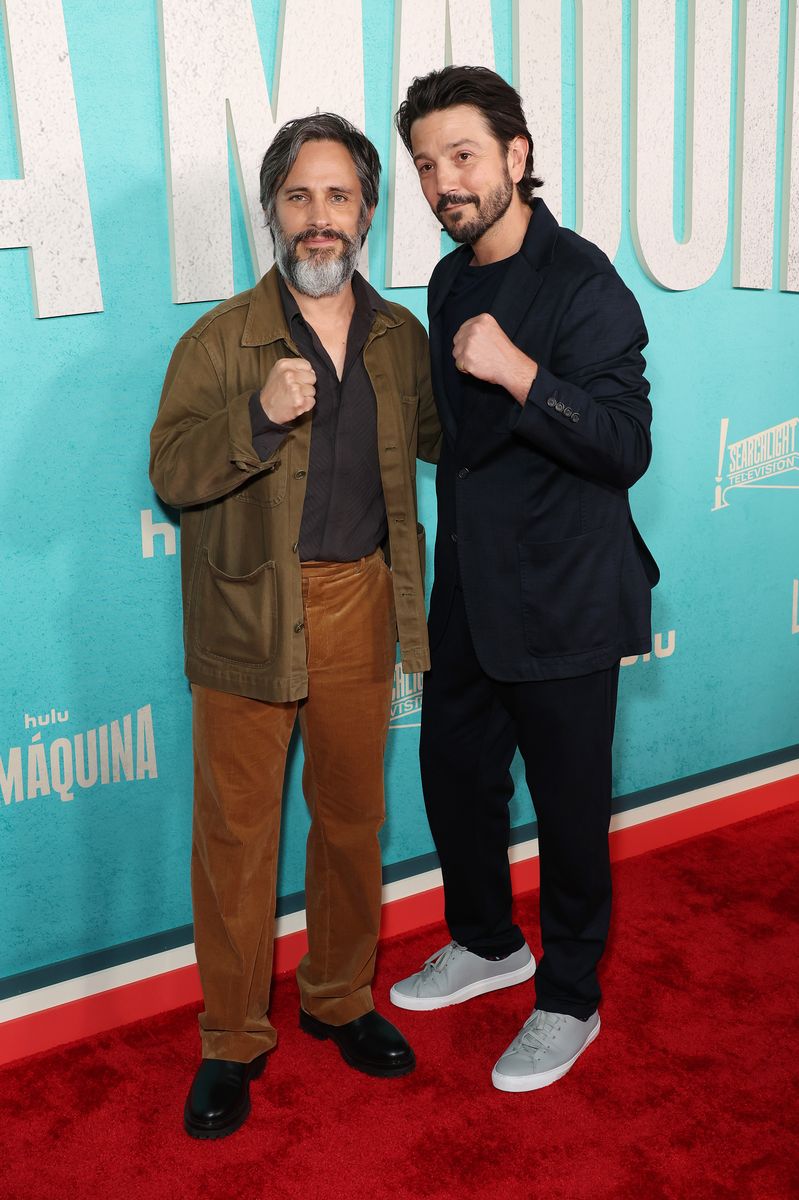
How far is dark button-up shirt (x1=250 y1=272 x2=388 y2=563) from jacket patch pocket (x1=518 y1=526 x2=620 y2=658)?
0.31 meters

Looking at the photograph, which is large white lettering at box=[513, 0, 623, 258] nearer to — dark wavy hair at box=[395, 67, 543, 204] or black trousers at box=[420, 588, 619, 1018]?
dark wavy hair at box=[395, 67, 543, 204]

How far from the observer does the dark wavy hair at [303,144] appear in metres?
1.99

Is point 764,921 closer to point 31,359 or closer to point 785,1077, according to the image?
point 785,1077

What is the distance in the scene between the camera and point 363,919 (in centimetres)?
232

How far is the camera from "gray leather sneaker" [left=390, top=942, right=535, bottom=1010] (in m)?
2.52

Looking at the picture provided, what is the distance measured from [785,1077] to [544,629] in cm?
102

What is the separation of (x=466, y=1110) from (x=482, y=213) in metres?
1.63

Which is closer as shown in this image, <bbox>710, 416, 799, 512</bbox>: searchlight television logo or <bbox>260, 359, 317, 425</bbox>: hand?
<bbox>260, 359, 317, 425</bbox>: hand

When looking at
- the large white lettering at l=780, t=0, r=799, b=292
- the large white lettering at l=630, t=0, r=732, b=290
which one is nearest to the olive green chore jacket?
the large white lettering at l=630, t=0, r=732, b=290

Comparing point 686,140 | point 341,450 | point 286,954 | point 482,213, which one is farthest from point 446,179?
point 286,954

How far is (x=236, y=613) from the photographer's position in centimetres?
205

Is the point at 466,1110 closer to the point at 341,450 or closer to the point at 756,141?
the point at 341,450

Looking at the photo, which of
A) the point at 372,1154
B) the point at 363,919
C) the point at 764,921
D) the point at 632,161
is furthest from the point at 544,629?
the point at 632,161

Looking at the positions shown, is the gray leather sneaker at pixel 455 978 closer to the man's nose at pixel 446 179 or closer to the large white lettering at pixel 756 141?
the man's nose at pixel 446 179
